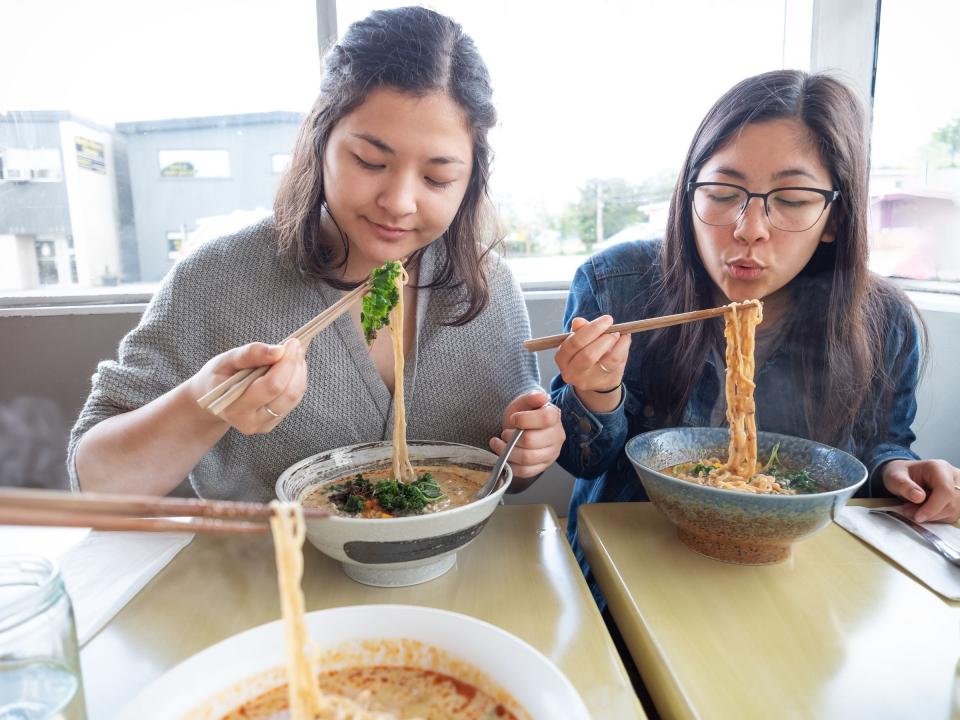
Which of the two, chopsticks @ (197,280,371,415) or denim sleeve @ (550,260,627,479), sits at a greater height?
chopsticks @ (197,280,371,415)

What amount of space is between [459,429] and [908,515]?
125 centimetres

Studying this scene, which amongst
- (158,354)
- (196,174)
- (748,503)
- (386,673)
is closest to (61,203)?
(196,174)

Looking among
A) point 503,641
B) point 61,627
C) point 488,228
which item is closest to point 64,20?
point 488,228

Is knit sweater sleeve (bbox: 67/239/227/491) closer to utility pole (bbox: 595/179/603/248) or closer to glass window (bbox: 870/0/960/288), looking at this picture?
utility pole (bbox: 595/179/603/248)

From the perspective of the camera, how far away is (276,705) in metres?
0.85

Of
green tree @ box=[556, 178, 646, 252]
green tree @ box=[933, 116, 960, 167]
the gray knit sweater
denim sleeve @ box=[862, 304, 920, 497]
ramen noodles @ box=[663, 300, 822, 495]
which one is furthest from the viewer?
green tree @ box=[556, 178, 646, 252]

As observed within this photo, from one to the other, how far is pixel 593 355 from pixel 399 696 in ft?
2.99

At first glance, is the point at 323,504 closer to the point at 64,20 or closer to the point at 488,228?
the point at 488,228

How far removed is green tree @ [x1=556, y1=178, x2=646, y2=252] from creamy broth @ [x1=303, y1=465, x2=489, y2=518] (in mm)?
2131

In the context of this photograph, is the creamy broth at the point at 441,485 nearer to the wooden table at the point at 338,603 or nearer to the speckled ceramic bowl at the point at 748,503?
→ the wooden table at the point at 338,603

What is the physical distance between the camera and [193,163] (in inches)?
120

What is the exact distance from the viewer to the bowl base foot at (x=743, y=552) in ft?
4.17

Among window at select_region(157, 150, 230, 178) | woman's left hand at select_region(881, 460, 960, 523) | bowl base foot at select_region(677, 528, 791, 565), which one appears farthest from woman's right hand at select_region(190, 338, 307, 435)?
window at select_region(157, 150, 230, 178)

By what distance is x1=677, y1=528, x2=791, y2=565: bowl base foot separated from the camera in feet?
4.17
